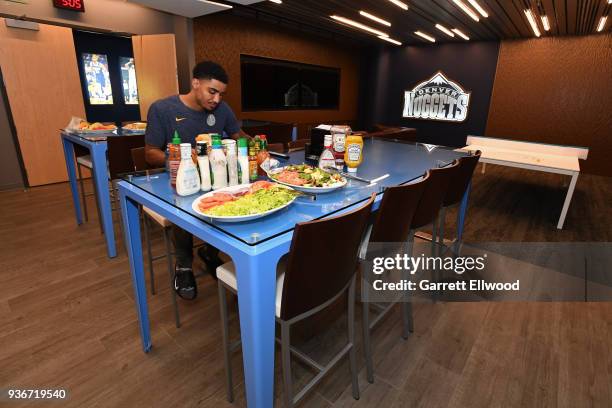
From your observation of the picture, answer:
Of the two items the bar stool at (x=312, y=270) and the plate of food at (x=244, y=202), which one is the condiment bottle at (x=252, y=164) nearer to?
the plate of food at (x=244, y=202)

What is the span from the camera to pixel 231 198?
113 cm

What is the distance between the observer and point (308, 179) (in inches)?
53.1

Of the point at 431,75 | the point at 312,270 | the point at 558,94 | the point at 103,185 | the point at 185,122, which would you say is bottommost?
the point at 103,185

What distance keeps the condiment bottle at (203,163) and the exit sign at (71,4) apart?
14.1 feet

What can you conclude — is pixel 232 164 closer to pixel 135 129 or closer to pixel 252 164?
pixel 252 164

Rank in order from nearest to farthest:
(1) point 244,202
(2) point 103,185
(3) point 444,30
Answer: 1. (1) point 244,202
2. (2) point 103,185
3. (3) point 444,30

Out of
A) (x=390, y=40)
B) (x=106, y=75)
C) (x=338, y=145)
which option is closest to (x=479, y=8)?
(x=390, y=40)

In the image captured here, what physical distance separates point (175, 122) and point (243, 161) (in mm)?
781

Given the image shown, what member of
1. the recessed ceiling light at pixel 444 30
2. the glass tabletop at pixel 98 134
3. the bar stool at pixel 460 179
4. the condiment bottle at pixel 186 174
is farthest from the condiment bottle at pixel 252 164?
the recessed ceiling light at pixel 444 30

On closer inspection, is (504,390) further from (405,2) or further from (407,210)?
(405,2)

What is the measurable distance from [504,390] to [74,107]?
5282mm

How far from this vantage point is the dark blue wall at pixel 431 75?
702cm

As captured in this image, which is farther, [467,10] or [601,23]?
[601,23]

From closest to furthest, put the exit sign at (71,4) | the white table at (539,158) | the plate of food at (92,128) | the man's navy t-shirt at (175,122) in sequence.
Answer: the man's navy t-shirt at (175,122)
the plate of food at (92,128)
the white table at (539,158)
the exit sign at (71,4)
